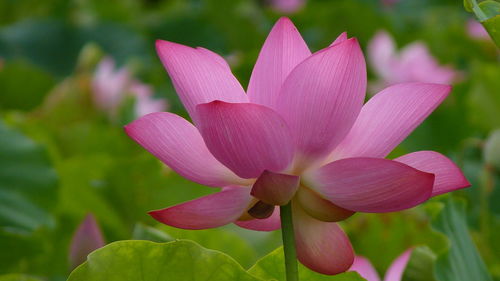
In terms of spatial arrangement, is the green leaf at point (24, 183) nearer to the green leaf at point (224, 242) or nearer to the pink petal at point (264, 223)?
the green leaf at point (224, 242)

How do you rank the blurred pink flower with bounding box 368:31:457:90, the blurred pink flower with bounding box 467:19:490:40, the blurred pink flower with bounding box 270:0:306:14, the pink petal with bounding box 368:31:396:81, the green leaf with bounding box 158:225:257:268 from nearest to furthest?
the green leaf with bounding box 158:225:257:268 → the blurred pink flower with bounding box 368:31:457:90 → the pink petal with bounding box 368:31:396:81 → the blurred pink flower with bounding box 467:19:490:40 → the blurred pink flower with bounding box 270:0:306:14

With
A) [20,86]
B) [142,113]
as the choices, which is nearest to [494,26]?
[142,113]

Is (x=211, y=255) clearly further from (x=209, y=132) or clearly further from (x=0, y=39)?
(x=0, y=39)

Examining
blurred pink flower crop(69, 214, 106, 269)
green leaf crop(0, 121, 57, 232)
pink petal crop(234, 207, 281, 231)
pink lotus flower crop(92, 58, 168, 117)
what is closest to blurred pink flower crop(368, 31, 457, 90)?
pink lotus flower crop(92, 58, 168, 117)

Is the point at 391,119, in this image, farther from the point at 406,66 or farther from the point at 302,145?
the point at 406,66

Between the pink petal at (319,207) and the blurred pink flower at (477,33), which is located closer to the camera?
the pink petal at (319,207)

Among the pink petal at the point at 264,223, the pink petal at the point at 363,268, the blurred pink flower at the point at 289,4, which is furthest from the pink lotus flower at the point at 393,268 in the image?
the blurred pink flower at the point at 289,4

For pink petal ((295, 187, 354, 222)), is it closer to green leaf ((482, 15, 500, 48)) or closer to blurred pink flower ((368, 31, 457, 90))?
green leaf ((482, 15, 500, 48))
